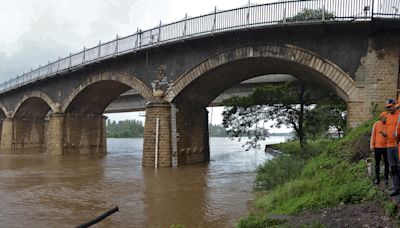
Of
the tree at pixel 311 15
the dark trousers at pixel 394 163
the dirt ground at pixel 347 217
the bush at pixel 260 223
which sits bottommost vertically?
the bush at pixel 260 223

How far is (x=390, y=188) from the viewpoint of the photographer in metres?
6.41

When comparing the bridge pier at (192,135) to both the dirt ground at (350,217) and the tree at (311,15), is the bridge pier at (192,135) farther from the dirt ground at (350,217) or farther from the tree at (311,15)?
the dirt ground at (350,217)

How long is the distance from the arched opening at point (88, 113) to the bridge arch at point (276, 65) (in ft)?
23.1

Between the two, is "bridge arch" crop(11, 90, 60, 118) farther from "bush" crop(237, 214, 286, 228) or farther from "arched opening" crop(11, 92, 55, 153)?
"bush" crop(237, 214, 286, 228)

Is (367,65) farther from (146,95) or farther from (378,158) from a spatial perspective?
(146,95)

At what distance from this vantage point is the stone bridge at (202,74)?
14.6 metres

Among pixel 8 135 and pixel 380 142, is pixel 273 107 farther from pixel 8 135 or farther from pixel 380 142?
pixel 8 135

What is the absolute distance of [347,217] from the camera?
563 cm

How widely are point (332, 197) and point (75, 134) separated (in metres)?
25.6

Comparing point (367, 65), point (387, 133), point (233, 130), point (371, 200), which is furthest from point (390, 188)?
point (233, 130)

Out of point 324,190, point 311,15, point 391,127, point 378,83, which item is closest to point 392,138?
point 391,127

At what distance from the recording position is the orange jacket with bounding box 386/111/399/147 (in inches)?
263

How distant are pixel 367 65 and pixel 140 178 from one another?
33.3 feet

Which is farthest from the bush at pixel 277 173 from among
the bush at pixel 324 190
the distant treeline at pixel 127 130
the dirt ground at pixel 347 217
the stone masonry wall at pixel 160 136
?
the distant treeline at pixel 127 130
